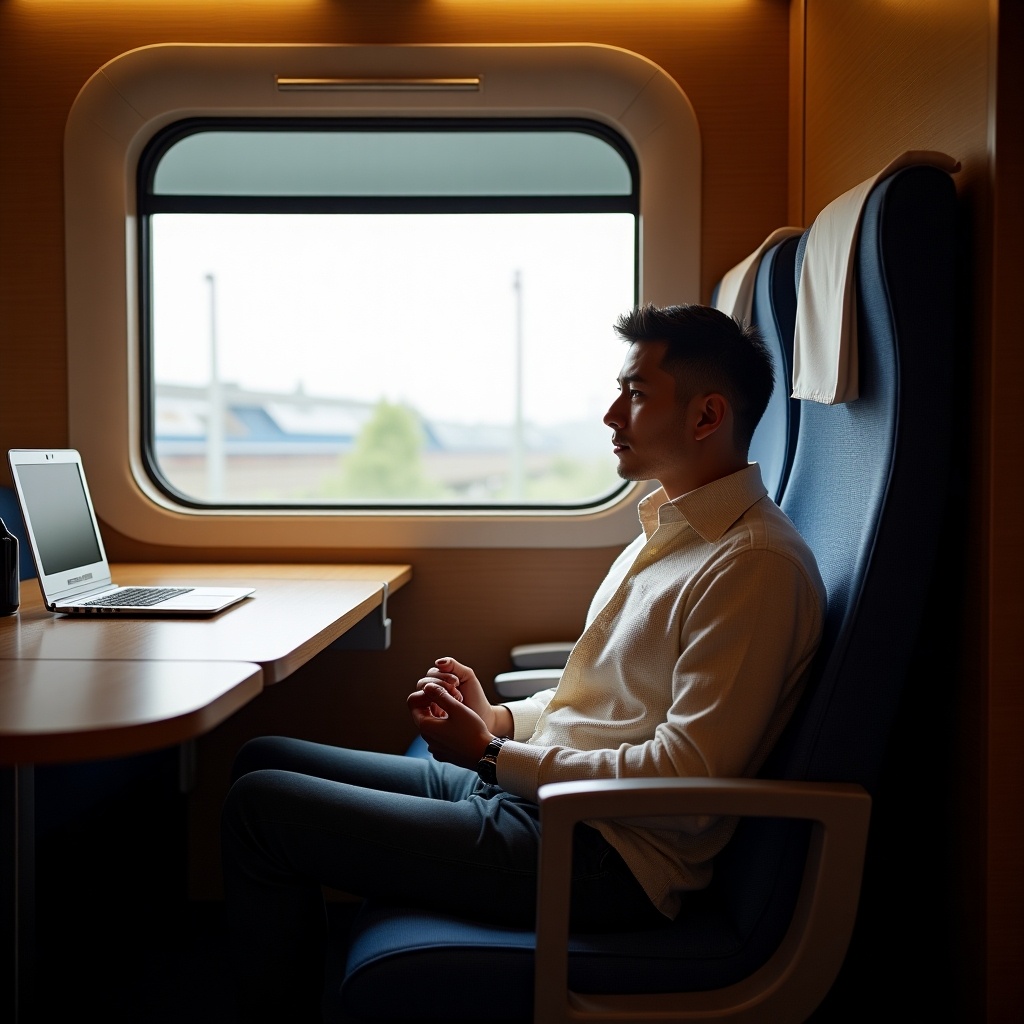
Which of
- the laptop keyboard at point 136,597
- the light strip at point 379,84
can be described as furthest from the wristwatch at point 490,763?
the light strip at point 379,84

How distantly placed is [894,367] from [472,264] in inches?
536

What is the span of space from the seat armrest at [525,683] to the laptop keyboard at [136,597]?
0.72m

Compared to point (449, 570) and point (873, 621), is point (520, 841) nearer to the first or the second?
point (873, 621)

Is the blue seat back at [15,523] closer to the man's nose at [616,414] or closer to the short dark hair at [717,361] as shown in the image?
the man's nose at [616,414]

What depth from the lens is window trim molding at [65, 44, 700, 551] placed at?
242 centimetres

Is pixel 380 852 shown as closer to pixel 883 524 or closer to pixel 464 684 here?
pixel 464 684

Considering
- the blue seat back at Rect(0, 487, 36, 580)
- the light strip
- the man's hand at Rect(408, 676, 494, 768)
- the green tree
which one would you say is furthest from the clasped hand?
the green tree

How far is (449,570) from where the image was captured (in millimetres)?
2516

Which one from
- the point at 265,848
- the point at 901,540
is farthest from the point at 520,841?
the point at 901,540

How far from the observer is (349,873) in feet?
4.17

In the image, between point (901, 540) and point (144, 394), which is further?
point (144, 394)

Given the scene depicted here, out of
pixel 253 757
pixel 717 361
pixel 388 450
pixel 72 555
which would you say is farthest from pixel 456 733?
pixel 388 450

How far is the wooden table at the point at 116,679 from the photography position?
96 centimetres

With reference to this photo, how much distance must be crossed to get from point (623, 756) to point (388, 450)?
1840 cm
